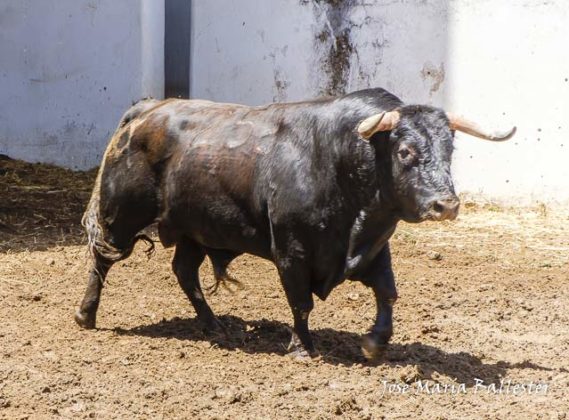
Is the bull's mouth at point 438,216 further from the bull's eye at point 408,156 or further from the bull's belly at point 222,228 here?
the bull's belly at point 222,228

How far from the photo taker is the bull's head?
18.8 ft

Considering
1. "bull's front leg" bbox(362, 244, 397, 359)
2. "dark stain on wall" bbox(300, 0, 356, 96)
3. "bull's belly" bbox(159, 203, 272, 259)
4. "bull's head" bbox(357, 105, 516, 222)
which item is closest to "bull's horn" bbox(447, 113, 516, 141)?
"bull's head" bbox(357, 105, 516, 222)

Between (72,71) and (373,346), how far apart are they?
6.54m

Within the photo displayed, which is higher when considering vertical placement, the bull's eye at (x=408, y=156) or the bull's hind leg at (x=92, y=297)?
the bull's eye at (x=408, y=156)

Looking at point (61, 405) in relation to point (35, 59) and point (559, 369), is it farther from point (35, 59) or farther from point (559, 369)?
point (35, 59)

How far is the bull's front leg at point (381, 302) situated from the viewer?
611 cm

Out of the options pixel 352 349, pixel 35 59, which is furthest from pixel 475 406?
pixel 35 59

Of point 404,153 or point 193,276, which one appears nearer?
point 404,153

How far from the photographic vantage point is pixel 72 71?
1173 centimetres

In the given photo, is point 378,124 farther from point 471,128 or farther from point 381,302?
point 381,302

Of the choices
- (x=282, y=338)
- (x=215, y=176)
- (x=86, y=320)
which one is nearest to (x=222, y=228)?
(x=215, y=176)

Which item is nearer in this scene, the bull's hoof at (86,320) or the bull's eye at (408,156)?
the bull's eye at (408,156)

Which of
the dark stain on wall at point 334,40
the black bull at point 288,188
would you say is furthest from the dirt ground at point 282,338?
the dark stain on wall at point 334,40

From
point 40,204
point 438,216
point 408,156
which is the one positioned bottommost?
point 40,204
